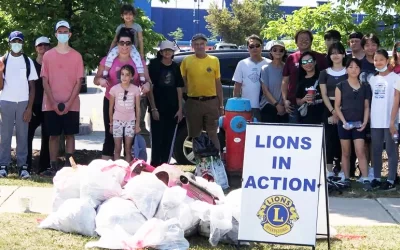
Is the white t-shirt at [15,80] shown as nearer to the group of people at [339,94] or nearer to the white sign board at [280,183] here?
the group of people at [339,94]

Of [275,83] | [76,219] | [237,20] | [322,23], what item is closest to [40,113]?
[275,83]

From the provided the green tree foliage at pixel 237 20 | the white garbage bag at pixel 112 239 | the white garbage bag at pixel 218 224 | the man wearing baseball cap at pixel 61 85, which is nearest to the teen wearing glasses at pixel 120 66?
the man wearing baseball cap at pixel 61 85

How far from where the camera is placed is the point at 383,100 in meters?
9.30

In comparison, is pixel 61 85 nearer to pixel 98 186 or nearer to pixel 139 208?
pixel 98 186

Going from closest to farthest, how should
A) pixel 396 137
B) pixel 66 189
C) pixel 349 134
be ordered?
1. pixel 66 189
2. pixel 396 137
3. pixel 349 134

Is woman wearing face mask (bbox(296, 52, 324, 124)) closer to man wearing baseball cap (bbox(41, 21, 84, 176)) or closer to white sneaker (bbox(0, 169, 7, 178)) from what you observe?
man wearing baseball cap (bbox(41, 21, 84, 176))

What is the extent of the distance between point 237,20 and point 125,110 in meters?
41.8

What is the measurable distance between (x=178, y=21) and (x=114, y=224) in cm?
6303

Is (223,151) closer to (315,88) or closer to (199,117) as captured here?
(199,117)

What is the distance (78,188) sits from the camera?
7.26 m

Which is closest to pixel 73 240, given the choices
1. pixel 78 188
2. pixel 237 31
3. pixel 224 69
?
pixel 78 188

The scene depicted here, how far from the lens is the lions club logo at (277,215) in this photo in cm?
627

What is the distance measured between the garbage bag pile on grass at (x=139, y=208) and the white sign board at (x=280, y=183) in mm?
423

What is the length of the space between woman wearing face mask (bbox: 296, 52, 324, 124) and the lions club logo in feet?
11.5
